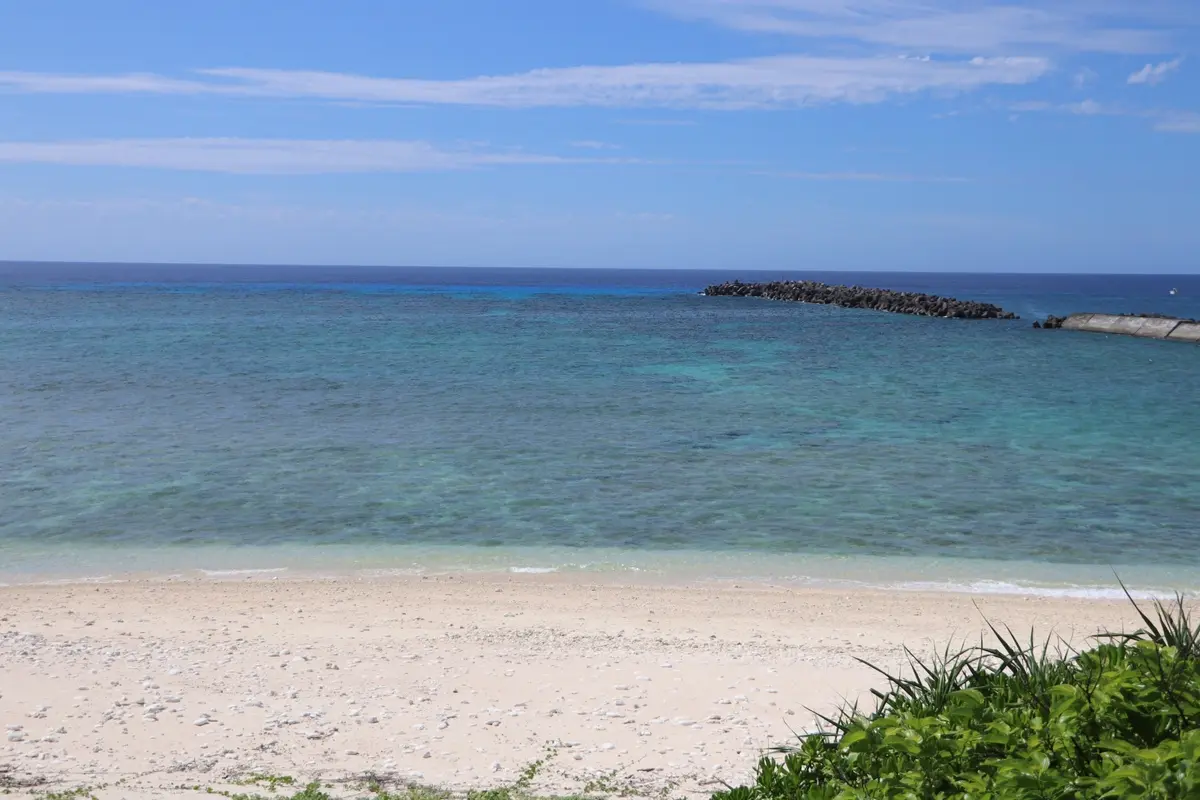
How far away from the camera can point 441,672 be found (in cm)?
934

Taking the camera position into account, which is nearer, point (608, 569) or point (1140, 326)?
point (608, 569)

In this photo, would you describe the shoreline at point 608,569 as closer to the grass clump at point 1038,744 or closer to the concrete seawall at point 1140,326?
the grass clump at point 1038,744

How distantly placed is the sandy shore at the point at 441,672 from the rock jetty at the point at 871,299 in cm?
6382

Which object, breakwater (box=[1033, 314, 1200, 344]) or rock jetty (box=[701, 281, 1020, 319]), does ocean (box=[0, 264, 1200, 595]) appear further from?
rock jetty (box=[701, 281, 1020, 319])

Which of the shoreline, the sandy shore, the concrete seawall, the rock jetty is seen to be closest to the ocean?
the shoreline

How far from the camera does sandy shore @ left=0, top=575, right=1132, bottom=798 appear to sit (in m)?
7.18

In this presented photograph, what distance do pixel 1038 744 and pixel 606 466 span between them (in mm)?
16521

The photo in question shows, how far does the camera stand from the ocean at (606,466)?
14.6 metres

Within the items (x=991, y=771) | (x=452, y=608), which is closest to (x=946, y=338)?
(x=452, y=608)

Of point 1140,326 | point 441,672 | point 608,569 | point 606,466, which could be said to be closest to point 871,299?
point 1140,326

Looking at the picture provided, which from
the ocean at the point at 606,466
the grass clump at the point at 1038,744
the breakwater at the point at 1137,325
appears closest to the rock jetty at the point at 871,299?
the breakwater at the point at 1137,325

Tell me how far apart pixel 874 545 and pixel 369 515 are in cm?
755

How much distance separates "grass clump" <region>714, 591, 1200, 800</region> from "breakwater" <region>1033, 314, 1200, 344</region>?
5566 cm

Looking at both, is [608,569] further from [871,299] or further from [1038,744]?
[871,299]
